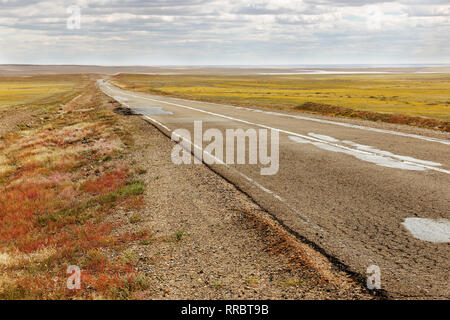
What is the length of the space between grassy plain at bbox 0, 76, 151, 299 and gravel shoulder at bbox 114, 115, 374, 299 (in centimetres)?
35

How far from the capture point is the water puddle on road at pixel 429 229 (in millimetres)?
5836

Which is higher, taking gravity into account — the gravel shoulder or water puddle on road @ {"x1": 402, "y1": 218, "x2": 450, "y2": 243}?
water puddle on road @ {"x1": 402, "y1": 218, "x2": 450, "y2": 243}

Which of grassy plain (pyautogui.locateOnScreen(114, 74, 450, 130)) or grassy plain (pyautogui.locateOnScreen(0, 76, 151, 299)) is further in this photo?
grassy plain (pyautogui.locateOnScreen(114, 74, 450, 130))

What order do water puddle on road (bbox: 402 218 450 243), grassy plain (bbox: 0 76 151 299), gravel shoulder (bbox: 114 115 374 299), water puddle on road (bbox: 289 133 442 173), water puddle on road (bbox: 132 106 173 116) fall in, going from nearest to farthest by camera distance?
gravel shoulder (bbox: 114 115 374 299), grassy plain (bbox: 0 76 151 299), water puddle on road (bbox: 402 218 450 243), water puddle on road (bbox: 289 133 442 173), water puddle on road (bbox: 132 106 173 116)

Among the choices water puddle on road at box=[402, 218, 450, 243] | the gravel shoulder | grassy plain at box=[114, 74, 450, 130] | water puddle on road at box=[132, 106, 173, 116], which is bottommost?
the gravel shoulder

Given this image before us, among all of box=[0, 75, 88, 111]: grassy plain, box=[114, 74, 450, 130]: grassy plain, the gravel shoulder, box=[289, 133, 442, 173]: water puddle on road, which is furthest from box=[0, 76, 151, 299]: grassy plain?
box=[0, 75, 88, 111]: grassy plain

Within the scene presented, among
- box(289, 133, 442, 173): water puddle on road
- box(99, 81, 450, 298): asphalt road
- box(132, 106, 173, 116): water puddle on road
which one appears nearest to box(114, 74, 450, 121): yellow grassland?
box(132, 106, 173, 116): water puddle on road

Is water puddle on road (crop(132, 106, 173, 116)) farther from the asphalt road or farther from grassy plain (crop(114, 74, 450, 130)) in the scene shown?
the asphalt road

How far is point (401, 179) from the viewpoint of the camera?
900 centimetres

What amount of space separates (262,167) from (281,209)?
11.1 ft

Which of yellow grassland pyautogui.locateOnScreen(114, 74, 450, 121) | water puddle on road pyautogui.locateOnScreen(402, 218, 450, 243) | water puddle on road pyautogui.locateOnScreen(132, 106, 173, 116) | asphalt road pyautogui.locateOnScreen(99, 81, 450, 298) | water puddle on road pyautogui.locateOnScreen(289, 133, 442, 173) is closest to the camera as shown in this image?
asphalt road pyautogui.locateOnScreen(99, 81, 450, 298)

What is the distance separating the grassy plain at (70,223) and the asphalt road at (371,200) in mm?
2735

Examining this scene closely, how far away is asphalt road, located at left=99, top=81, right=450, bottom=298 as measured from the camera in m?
5.12
